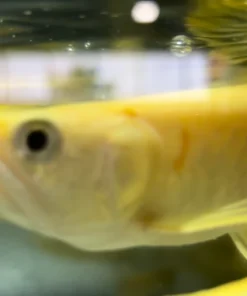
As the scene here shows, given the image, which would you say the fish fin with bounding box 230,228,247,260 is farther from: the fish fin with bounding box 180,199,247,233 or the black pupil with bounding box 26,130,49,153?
the black pupil with bounding box 26,130,49,153

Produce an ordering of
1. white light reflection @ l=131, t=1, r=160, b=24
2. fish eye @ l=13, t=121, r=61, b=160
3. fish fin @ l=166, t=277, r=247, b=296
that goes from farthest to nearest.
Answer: white light reflection @ l=131, t=1, r=160, b=24 → fish fin @ l=166, t=277, r=247, b=296 → fish eye @ l=13, t=121, r=61, b=160

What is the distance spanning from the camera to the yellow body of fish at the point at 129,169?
0.49m

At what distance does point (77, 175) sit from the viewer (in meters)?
0.51

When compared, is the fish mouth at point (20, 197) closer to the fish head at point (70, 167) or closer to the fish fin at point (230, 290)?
the fish head at point (70, 167)

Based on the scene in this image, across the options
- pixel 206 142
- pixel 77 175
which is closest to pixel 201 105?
pixel 206 142

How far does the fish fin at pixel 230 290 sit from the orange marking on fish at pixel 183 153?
17cm

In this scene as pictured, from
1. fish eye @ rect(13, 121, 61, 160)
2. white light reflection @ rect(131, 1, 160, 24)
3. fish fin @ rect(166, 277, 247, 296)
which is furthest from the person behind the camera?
white light reflection @ rect(131, 1, 160, 24)

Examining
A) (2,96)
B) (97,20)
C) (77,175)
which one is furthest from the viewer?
(97,20)

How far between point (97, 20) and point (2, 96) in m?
0.26

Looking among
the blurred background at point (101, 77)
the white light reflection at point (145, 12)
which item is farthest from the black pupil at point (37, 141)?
the white light reflection at point (145, 12)

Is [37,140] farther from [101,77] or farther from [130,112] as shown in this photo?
[101,77]

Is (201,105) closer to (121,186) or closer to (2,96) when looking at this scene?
(121,186)

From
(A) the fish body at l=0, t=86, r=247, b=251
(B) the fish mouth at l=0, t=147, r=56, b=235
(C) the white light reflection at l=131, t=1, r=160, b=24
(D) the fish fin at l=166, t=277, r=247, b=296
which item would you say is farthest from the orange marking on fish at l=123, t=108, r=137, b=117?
(C) the white light reflection at l=131, t=1, r=160, b=24

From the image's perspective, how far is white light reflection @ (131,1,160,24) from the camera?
0.84 metres
